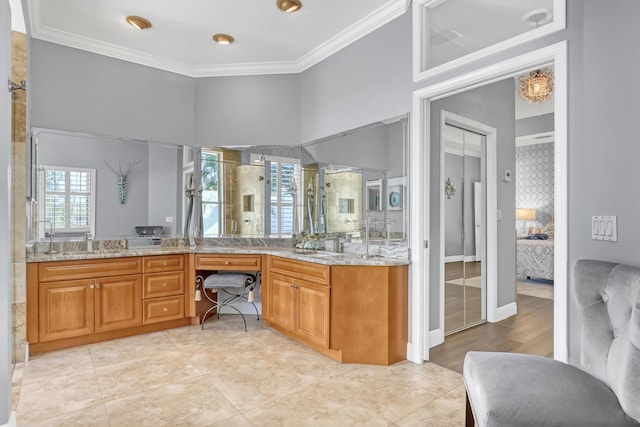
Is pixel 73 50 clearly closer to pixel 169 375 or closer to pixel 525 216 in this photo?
pixel 169 375

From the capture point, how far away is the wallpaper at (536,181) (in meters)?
7.81

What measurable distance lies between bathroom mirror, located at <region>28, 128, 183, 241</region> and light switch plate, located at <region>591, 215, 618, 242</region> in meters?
3.72

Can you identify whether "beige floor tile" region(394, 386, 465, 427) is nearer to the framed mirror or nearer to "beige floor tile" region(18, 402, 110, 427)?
the framed mirror

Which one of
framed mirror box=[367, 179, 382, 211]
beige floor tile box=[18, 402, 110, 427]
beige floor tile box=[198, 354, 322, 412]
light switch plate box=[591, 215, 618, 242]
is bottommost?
beige floor tile box=[198, 354, 322, 412]

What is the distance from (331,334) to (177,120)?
2928 mm

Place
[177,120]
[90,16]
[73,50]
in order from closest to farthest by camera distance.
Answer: [90,16], [73,50], [177,120]

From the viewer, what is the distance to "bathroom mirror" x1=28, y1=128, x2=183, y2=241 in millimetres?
3389

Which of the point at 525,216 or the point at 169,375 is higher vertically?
the point at 525,216

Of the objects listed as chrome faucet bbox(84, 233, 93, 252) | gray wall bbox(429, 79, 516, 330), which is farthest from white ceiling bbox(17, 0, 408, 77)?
chrome faucet bbox(84, 233, 93, 252)

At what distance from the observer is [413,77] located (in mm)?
2873

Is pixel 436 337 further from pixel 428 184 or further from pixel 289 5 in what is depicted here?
pixel 289 5

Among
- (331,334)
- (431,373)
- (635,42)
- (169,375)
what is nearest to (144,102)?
(169,375)

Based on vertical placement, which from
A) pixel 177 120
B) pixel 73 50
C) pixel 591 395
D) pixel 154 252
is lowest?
pixel 591 395

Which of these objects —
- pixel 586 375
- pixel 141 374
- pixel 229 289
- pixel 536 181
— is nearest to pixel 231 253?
pixel 229 289
